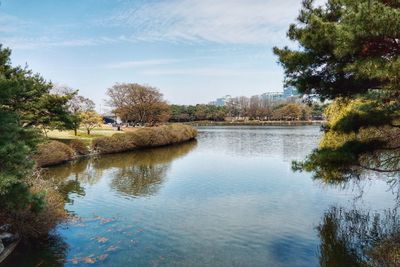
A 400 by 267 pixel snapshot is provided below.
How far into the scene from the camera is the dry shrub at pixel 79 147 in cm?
4302

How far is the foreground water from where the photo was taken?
1265 cm

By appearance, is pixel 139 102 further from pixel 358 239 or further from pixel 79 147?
pixel 358 239

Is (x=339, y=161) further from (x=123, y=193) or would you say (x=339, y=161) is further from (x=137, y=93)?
(x=137, y=93)

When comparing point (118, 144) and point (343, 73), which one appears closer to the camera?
point (343, 73)

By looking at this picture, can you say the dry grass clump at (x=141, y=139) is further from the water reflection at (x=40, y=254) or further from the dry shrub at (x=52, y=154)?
the water reflection at (x=40, y=254)

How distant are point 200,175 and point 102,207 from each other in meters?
11.5

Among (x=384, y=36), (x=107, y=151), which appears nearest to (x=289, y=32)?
(x=384, y=36)

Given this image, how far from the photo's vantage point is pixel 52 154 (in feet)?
117

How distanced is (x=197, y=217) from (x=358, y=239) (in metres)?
7.59

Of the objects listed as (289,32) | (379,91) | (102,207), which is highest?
(289,32)

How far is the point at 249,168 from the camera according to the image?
32.7 meters

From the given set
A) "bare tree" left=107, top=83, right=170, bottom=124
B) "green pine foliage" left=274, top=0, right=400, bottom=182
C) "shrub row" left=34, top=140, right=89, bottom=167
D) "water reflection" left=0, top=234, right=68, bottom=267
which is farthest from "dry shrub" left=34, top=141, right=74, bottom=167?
"bare tree" left=107, top=83, right=170, bottom=124

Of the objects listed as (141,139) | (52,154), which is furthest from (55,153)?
(141,139)

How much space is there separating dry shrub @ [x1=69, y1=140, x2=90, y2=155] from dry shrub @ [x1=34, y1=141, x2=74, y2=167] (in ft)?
10.9
